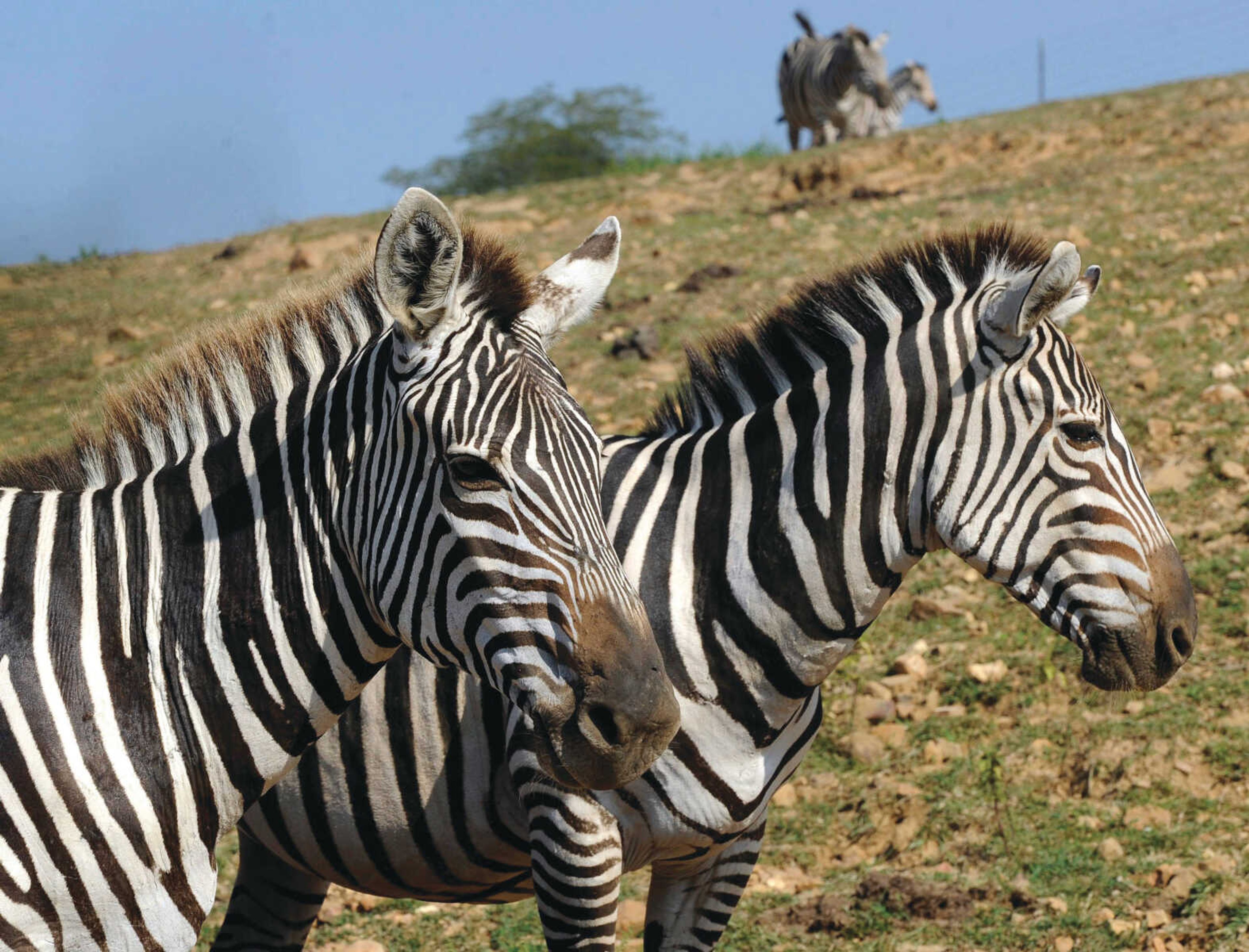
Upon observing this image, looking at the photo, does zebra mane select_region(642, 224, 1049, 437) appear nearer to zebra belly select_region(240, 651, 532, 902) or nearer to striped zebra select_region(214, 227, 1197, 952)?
striped zebra select_region(214, 227, 1197, 952)

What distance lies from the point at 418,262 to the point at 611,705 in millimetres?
983

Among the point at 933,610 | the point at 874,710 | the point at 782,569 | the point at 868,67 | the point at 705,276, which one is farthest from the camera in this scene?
the point at 868,67

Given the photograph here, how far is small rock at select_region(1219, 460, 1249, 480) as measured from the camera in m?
7.62

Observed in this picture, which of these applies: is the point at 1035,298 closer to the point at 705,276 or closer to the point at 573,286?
the point at 573,286

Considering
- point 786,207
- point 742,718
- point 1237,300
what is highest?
point 786,207

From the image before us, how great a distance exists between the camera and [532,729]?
2396mm

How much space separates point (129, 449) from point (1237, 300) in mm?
9197

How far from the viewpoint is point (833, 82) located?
22.4 metres

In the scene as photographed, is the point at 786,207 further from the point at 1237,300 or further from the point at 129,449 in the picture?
the point at 129,449

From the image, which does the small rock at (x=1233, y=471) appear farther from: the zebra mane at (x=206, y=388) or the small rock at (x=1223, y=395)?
the zebra mane at (x=206, y=388)

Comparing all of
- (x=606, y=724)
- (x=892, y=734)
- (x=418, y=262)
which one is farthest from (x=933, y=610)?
(x=418, y=262)

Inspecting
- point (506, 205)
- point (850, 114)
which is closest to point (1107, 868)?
point (506, 205)

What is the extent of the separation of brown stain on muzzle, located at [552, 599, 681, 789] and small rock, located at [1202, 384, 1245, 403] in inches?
286

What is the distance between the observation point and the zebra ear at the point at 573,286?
2.82 meters
